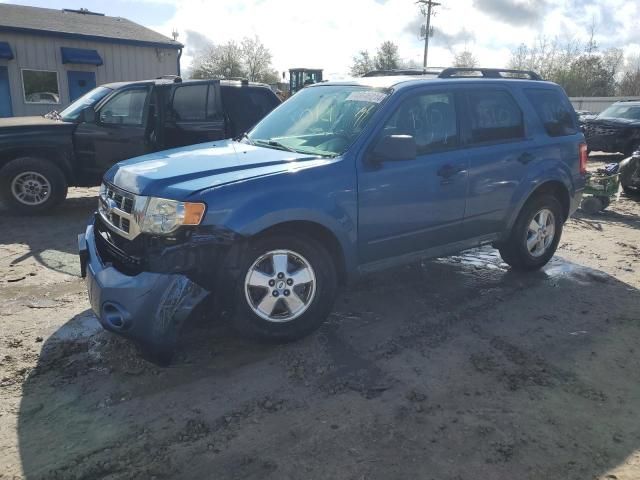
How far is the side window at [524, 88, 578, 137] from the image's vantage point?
5.14m

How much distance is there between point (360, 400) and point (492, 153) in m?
2.62

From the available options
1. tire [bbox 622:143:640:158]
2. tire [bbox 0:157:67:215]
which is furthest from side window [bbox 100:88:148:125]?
tire [bbox 622:143:640:158]

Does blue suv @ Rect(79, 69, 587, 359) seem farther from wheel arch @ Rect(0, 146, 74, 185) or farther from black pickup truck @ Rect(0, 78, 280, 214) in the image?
wheel arch @ Rect(0, 146, 74, 185)

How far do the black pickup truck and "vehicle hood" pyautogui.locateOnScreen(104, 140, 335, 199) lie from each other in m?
3.54

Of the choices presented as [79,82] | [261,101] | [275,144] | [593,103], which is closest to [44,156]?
[261,101]

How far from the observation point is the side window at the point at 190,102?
7.68 m

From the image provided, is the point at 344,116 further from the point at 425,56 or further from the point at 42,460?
the point at 425,56

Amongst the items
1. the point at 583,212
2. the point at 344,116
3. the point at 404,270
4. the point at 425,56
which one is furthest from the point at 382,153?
the point at 425,56

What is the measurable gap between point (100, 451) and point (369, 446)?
136 cm

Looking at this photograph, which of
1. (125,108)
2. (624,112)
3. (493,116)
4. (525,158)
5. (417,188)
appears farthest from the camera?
(624,112)

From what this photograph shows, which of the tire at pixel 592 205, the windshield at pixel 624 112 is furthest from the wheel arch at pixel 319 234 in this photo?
the windshield at pixel 624 112

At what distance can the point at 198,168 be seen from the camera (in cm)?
358

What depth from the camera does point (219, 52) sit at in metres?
45.4

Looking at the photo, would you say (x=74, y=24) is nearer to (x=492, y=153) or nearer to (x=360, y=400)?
(x=492, y=153)
